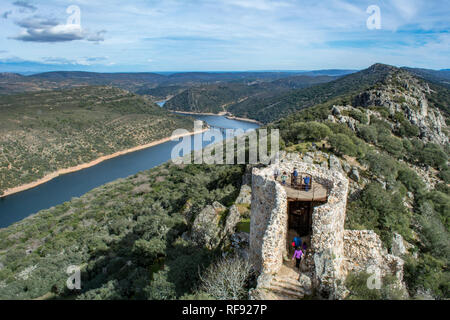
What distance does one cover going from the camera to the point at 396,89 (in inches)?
2249

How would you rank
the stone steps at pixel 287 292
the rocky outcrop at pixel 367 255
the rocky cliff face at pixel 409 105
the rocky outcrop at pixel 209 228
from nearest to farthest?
the stone steps at pixel 287 292 < the rocky outcrop at pixel 367 255 < the rocky outcrop at pixel 209 228 < the rocky cliff face at pixel 409 105

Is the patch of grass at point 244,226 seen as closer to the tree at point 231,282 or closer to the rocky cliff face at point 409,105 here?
the tree at point 231,282

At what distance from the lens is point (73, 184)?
219ft

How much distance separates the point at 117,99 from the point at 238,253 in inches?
5075

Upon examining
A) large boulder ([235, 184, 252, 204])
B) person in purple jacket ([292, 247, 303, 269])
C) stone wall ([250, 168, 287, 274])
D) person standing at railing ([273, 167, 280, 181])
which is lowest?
large boulder ([235, 184, 252, 204])

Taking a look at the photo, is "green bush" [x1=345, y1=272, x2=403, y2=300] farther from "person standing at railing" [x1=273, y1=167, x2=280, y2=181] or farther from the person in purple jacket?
"person standing at railing" [x1=273, y1=167, x2=280, y2=181]

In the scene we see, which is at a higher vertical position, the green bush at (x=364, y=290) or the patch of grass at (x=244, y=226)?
the green bush at (x=364, y=290)

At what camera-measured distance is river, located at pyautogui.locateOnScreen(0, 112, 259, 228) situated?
182ft

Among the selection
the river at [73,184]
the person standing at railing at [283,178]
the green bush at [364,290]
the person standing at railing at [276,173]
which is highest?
the person standing at railing at [276,173]

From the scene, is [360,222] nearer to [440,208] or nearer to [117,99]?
[440,208]

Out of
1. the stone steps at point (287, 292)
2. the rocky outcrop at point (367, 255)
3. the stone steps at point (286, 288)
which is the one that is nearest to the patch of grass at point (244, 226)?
the rocky outcrop at point (367, 255)

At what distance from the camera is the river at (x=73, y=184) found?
55.3m

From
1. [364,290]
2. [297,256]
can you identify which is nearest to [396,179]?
[297,256]

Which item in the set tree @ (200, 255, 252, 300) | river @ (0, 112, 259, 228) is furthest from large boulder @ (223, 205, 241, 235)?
river @ (0, 112, 259, 228)
